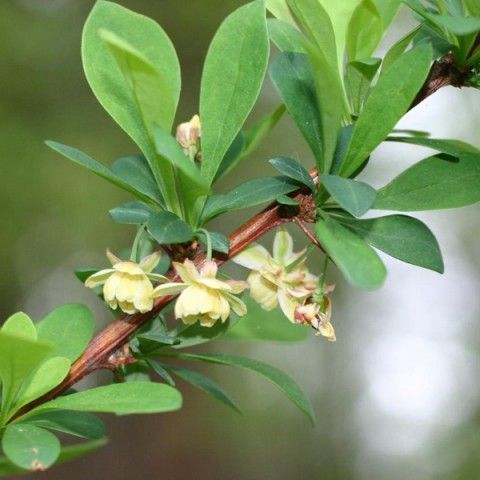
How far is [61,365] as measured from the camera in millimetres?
712

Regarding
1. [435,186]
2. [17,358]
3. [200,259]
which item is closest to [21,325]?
[17,358]

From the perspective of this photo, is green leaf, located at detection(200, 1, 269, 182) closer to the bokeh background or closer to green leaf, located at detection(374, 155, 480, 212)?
green leaf, located at detection(374, 155, 480, 212)

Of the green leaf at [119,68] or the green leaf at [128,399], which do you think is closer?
the green leaf at [128,399]

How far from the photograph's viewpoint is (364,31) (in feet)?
2.51

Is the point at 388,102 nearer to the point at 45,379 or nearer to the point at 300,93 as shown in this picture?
the point at 300,93

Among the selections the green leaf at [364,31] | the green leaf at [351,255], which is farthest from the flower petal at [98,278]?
the green leaf at [364,31]

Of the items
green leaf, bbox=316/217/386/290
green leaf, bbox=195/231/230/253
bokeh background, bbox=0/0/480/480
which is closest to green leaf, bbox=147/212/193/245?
green leaf, bbox=195/231/230/253

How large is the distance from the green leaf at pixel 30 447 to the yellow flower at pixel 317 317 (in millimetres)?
282

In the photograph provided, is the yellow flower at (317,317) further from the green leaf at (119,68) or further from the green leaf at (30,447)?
the green leaf at (30,447)

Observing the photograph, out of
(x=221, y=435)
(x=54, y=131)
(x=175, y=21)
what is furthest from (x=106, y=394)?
(x=221, y=435)

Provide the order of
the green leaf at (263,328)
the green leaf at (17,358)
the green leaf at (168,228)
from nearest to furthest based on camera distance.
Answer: the green leaf at (17,358)
the green leaf at (168,228)
the green leaf at (263,328)

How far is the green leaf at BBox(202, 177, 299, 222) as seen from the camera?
0.72m

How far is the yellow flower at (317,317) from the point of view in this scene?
0.77 m

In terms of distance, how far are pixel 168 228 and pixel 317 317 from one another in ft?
0.64
